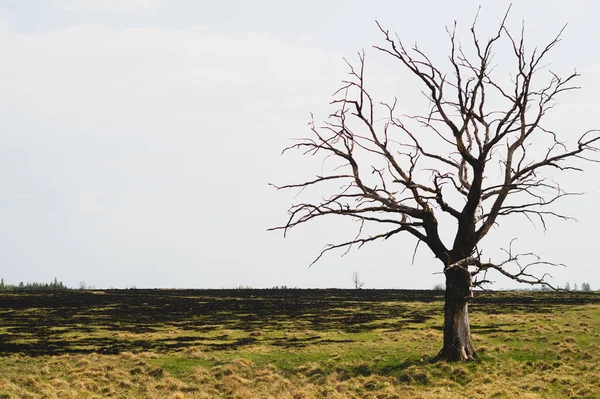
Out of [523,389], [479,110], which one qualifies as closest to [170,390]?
[523,389]

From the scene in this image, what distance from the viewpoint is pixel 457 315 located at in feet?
70.8

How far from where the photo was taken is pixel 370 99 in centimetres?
2202

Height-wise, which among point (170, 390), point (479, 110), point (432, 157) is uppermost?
point (479, 110)

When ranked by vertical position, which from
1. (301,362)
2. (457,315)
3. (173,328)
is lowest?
(301,362)

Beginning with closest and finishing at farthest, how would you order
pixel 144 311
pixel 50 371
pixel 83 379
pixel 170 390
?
pixel 170 390 < pixel 83 379 < pixel 50 371 < pixel 144 311

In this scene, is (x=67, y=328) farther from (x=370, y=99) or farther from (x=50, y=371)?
(x=370, y=99)

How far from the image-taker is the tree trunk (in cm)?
2159

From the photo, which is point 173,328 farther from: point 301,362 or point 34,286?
point 34,286

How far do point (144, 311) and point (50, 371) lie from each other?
34.6 metres

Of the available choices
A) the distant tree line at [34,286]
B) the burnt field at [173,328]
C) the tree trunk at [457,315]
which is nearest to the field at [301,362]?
the burnt field at [173,328]

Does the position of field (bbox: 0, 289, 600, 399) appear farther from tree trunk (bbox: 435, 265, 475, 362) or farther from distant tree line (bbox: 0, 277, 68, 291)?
distant tree line (bbox: 0, 277, 68, 291)

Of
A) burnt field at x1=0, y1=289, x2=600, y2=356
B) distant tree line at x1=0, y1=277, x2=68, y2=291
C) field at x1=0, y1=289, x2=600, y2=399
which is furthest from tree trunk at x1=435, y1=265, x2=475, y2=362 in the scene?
distant tree line at x1=0, y1=277, x2=68, y2=291

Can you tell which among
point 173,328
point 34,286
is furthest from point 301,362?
point 34,286

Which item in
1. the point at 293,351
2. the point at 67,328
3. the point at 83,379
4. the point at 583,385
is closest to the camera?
the point at 583,385
